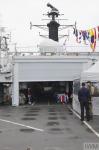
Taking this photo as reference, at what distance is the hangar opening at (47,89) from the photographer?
47031 millimetres

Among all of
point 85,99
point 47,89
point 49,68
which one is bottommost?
point 47,89

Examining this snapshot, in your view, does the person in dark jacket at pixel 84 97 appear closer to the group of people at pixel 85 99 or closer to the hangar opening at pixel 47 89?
the group of people at pixel 85 99

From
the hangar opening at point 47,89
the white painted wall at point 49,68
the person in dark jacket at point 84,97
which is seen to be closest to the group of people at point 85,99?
the person in dark jacket at point 84,97

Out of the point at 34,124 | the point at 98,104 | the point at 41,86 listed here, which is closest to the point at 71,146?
the point at 34,124

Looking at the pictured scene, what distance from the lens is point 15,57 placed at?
131ft

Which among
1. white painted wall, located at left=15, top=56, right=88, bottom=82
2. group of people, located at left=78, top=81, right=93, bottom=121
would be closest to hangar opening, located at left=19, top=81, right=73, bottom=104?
white painted wall, located at left=15, top=56, right=88, bottom=82

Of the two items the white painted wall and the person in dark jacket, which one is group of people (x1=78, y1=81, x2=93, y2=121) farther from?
the white painted wall

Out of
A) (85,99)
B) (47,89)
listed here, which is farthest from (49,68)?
(85,99)

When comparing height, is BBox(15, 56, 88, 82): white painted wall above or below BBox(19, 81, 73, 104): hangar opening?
above

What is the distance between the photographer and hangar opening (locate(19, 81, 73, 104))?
154ft

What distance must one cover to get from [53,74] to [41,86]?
474 inches

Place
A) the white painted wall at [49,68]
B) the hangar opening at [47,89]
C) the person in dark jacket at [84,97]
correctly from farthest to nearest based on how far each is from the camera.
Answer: the hangar opening at [47,89], the white painted wall at [49,68], the person in dark jacket at [84,97]

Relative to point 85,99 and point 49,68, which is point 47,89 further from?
point 85,99

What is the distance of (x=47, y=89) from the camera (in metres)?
52.5
